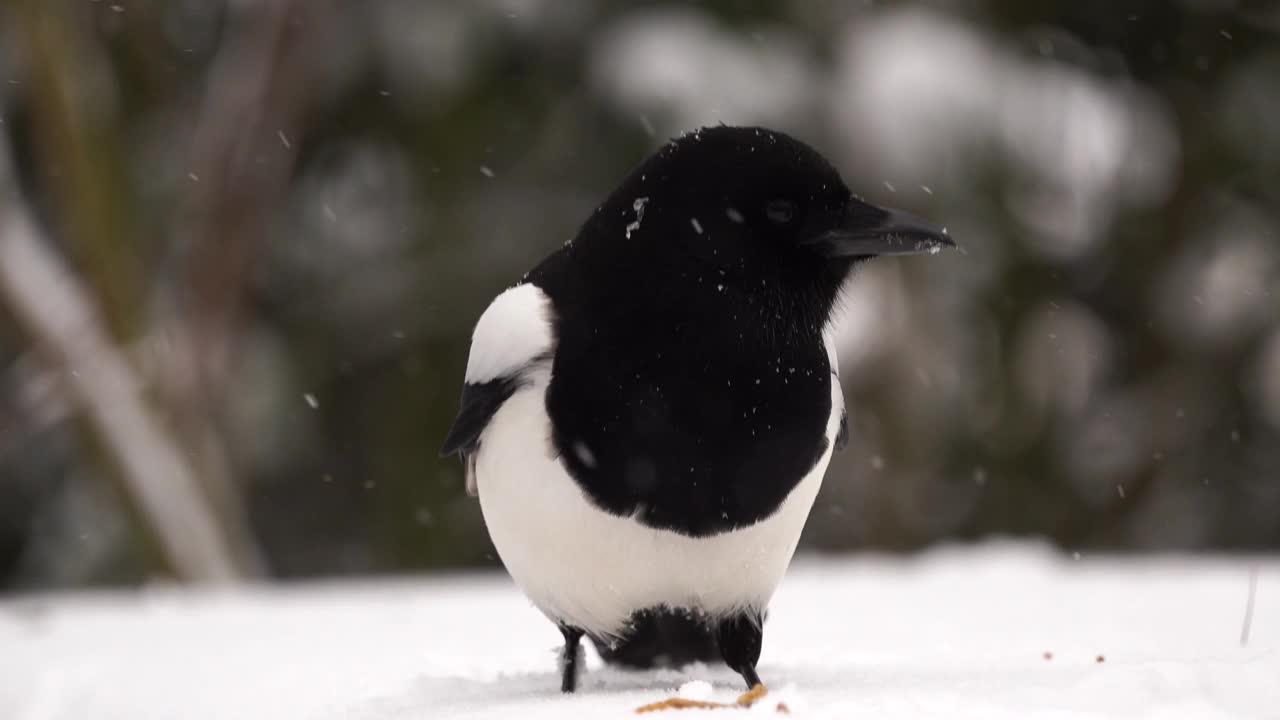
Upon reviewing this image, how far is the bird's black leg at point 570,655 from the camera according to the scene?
8.45 ft

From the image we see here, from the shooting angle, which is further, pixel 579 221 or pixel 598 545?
pixel 579 221

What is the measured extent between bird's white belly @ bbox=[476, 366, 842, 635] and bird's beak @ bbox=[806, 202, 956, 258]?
0.29 meters

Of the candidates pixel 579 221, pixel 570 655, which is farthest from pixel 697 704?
pixel 579 221

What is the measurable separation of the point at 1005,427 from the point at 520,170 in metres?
2.94

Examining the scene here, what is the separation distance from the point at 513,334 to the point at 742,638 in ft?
2.08

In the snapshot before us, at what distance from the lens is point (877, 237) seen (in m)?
2.35

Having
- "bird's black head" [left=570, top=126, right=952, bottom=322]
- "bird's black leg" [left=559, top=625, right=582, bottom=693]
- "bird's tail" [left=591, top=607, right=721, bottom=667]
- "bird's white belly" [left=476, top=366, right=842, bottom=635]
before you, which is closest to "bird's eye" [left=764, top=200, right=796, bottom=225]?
"bird's black head" [left=570, top=126, right=952, bottom=322]

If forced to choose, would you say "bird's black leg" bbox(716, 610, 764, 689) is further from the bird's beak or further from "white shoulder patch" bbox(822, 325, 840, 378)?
the bird's beak

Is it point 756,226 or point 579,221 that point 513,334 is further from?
point 579,221

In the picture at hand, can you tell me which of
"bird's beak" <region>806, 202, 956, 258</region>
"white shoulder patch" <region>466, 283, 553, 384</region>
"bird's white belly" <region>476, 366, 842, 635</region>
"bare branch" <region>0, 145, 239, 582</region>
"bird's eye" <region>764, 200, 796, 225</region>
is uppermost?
"bird's eye" <region>764, 200, 796, 225</region>

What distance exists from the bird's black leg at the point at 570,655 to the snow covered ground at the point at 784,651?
0.03 metres

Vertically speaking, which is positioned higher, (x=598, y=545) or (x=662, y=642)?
(x=598, y=545)

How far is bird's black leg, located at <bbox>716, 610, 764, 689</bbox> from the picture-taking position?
8.23ft

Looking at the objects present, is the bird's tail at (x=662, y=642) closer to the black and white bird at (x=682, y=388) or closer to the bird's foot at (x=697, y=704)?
the black and white bird at (x=682, y=388)
